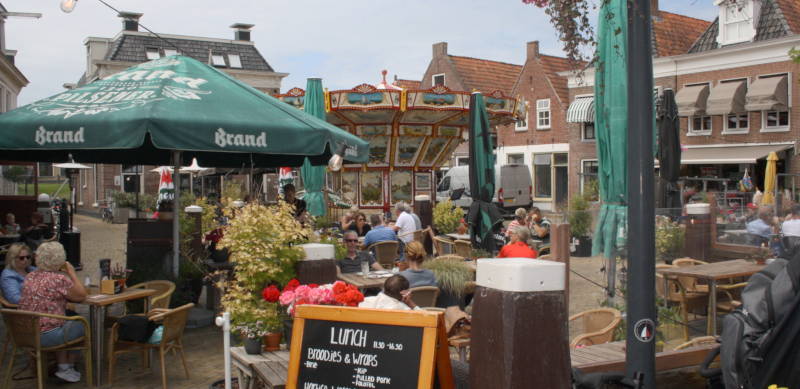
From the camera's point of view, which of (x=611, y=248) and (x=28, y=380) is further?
(x=611, y=248)

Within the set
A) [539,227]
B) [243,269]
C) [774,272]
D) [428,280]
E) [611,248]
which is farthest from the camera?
[539,227]

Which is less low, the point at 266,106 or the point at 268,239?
the point at 266,106

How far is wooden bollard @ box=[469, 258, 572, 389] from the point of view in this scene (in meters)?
2.89

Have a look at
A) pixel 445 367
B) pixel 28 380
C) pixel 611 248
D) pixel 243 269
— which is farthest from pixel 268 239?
pixel 611 248

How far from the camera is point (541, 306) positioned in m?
2.93

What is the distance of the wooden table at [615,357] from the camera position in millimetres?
4223

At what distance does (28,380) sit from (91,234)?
20.1m

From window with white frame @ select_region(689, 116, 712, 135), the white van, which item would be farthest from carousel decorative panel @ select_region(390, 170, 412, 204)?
window with white frame @ select_region(689, 116, 712, 135)

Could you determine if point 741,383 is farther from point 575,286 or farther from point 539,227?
point 539,227

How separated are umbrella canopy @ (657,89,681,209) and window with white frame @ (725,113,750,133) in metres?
14.3

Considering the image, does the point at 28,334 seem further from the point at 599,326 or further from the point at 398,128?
the point at 398,128

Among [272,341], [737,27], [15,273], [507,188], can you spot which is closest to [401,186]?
[507,188]

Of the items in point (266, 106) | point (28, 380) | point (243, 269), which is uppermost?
point (266, 106)

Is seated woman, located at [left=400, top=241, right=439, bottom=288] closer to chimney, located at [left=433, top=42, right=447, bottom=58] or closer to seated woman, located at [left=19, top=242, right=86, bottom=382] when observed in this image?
seated woman, located at [left=19, top=242, right=86, bottom=382]
